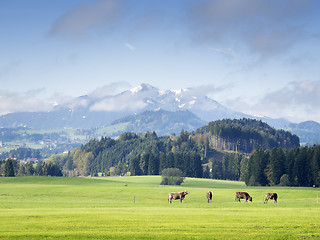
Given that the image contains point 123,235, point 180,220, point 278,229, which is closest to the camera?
point 123,235

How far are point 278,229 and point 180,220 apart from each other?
29.8 feet

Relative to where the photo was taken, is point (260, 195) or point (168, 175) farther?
point (168, 175)

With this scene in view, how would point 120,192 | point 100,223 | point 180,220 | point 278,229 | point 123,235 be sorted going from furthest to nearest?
point 120,192, point 180,220, point 100,223, point 278,229, point 123,235

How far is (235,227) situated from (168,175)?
134173 mm

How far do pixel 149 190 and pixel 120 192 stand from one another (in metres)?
7.48

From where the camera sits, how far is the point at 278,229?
32.6 m

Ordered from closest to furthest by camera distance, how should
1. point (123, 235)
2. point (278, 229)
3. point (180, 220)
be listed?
point (123, 235)
point (278, 229)
point (180, 220)

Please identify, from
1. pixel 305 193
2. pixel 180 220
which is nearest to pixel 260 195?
pixel 305 193

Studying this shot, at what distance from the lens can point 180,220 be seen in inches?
1502

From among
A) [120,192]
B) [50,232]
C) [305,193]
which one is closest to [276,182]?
[305,193]

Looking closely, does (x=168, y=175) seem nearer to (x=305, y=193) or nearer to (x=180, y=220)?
(x=305, y=193)

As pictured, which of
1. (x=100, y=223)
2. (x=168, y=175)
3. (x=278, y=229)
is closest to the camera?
(x=278, y=229)

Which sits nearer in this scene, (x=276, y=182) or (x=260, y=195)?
(x=260, y=195)

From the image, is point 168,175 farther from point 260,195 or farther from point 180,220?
point 180,220
